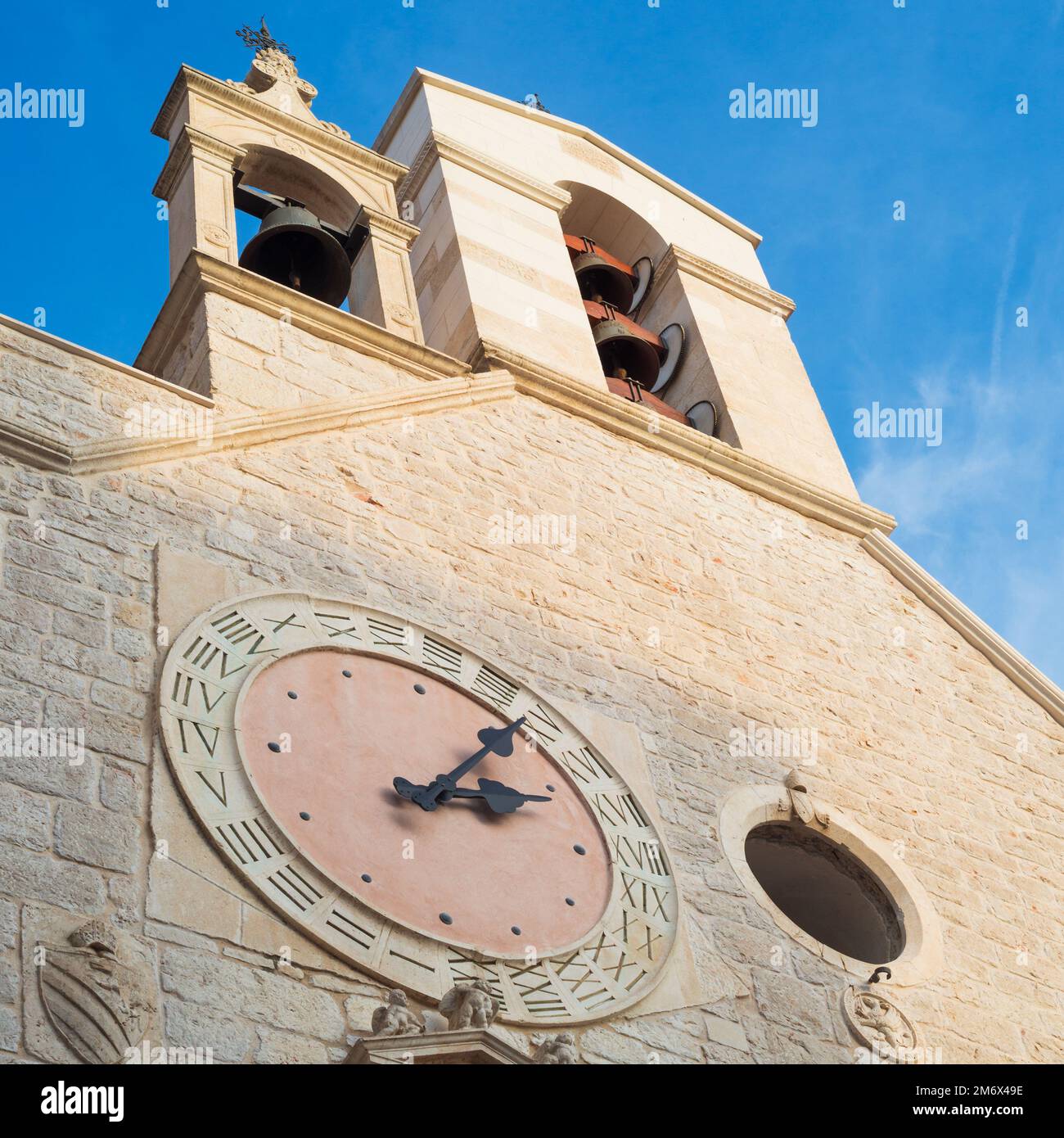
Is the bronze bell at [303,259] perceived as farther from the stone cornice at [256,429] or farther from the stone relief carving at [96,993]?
the stone relief carving at [96,993]

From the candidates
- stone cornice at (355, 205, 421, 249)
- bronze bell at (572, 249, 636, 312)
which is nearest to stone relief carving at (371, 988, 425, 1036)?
stone cornice at (355, 205, 421, 249)

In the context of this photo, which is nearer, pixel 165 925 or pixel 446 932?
pixel 165 925

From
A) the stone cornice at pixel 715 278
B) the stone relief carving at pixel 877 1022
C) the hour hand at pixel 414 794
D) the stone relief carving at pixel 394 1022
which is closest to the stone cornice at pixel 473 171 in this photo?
the stone cornice at pixel 715 278

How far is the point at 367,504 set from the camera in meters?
7.16

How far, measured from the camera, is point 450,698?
6504 mm

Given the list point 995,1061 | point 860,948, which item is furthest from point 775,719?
point 995,1061

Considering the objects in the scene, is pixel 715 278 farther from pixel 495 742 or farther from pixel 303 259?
pixel 495 742

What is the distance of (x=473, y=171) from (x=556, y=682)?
15.8ft

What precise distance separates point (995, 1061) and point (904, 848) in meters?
1.07

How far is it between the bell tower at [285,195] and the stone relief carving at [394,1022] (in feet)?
13.2

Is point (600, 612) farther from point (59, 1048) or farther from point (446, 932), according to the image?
point (59, 1048)

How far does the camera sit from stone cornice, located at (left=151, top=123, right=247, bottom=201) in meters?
9.18

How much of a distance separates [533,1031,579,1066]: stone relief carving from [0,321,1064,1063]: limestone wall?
0.40 feet

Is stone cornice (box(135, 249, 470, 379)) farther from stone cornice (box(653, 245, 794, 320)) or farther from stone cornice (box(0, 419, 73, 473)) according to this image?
stone cornice (box(653, 245, 794, 320))
